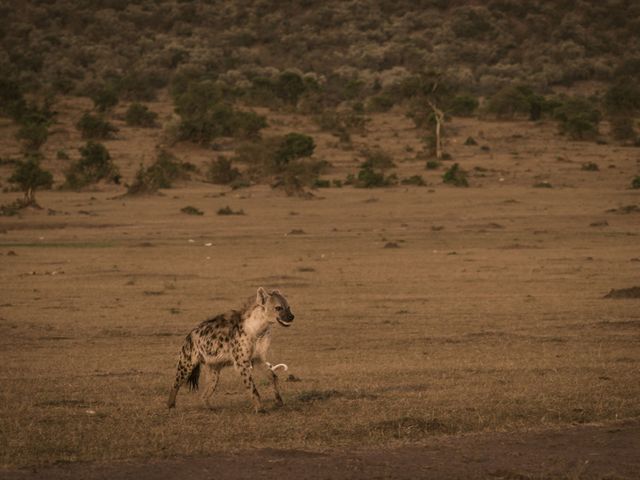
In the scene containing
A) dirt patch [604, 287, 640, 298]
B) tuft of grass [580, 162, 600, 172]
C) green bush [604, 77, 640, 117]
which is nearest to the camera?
dirt patch [604, 287, 640, 298]

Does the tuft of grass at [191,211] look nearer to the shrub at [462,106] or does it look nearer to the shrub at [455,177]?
the shrub at [455,177]

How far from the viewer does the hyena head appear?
31.6 ft

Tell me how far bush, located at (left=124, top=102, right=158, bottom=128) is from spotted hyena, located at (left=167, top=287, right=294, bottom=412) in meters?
53.3

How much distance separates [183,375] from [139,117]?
5357cm

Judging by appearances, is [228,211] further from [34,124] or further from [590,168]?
[34,124]

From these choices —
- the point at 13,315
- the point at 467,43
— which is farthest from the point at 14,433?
the point at 467,43

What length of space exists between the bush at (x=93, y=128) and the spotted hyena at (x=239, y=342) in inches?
1878

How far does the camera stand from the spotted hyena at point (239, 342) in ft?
31.9

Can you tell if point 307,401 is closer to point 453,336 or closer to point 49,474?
point 49,474

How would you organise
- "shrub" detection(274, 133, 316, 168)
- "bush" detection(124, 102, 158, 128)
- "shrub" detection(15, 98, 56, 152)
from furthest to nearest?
1. "bush" detection(124, 102, 158, 128)
2. "shrub" detection(15, 98, 56, 152)
3. "shrub" detection(274, 133, 316, 168)

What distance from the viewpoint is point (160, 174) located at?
149 feet

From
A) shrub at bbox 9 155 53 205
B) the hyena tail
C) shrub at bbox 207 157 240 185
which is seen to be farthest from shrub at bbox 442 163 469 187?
the hyena tail

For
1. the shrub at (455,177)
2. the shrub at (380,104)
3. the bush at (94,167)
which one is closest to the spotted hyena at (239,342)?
the shrub at (455,177)

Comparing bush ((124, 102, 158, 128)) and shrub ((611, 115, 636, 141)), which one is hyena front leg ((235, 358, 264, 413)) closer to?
shrub ((611, 115, 636, 141))
